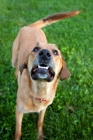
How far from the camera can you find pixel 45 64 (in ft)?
9.87

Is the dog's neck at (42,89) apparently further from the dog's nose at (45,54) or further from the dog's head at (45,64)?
the dog's nose at (45,54)

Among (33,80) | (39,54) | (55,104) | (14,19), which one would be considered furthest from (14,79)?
(14,19)

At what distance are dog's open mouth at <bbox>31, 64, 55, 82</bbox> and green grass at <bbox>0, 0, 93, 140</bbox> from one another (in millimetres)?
1206

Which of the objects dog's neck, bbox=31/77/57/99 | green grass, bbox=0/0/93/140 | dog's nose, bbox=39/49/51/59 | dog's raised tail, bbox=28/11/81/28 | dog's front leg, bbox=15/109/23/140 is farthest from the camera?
dog's raised tail, bbox=28/11/81/28

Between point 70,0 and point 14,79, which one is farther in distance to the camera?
point 70,0

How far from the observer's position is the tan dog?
120 inches

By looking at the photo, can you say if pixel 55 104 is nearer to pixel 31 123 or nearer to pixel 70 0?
pixel 31 123

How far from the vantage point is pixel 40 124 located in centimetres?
404

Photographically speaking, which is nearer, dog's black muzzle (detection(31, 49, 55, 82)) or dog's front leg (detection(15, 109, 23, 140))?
Result: dog's black muzzle (detection(31, 49, 55, 82))

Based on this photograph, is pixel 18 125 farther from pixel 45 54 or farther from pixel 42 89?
pixel 45 54

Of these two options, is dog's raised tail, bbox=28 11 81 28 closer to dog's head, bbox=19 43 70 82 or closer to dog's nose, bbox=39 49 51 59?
dog's head, bbox=19 43 70 82

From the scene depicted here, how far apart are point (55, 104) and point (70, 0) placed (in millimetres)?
6313

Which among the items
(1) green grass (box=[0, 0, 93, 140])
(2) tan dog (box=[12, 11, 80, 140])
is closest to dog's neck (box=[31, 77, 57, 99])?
(2) tan dog (box=[12, 11, 80, 140])

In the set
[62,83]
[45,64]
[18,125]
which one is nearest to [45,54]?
[45,64]
